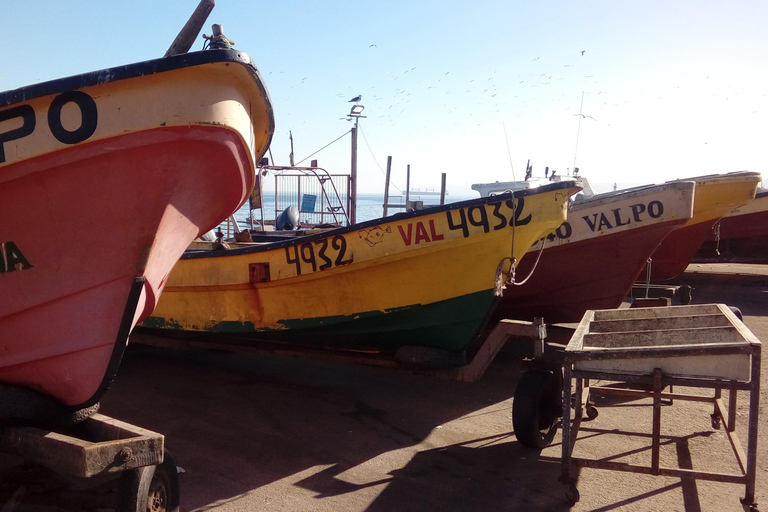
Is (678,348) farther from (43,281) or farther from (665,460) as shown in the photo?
(43,281)

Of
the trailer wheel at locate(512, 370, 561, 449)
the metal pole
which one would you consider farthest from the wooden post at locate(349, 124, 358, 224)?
the trailer wheel at locate(512, 370, 561, 449)

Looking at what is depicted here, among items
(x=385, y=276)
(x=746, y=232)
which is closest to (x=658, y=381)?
(x=385, y=276)

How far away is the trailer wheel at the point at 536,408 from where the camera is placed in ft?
14.5

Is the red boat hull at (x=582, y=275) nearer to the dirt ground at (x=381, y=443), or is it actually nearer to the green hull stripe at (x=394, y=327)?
the dirt ground at (x=381, y=443)

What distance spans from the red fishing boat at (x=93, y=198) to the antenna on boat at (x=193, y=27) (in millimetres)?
282

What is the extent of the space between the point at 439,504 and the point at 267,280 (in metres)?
2.66

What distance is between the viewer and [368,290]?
5.41 metres

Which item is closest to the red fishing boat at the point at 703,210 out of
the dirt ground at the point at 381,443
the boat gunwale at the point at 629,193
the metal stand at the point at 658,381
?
the boat gunwale at the point at 629,193

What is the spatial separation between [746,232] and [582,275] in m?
7.47

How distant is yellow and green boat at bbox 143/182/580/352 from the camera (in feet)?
16.9

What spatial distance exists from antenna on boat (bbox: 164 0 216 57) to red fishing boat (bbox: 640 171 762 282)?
6.72 metres

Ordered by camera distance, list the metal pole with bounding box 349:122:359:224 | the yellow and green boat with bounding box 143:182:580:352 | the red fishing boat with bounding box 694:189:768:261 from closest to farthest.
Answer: the yellow and green boat with bounding box 143:182:580:352
the red fishing boat with bounding box 694:189:768:261
the metal pole with bounding box 349:122:359:224

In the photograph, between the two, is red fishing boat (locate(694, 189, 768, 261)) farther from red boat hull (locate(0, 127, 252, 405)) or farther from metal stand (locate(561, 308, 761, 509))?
red boat hull (locate(0, 127, 252, 405))

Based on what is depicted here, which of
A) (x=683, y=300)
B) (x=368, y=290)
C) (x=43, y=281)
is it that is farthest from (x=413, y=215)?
(x=683, y=300)
